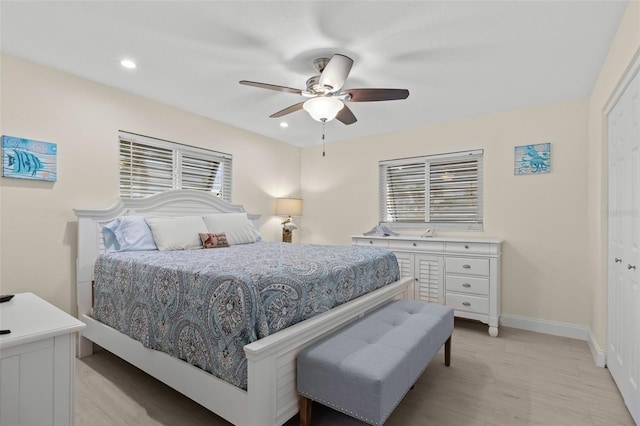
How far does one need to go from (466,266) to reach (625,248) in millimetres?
1485

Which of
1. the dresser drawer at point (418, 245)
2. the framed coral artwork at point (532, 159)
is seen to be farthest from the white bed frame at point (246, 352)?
the framed coral artwork at point (532, 159)

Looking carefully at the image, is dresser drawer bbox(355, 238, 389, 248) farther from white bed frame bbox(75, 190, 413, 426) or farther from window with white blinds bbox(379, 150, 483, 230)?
white bed frame bbox(75, 190, 413, 426)

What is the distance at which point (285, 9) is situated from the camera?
1899mm

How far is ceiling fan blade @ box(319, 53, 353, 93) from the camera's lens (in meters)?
2.09

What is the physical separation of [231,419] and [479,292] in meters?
2.78

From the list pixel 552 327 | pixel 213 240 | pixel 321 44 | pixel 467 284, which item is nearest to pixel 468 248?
pixel 467 284

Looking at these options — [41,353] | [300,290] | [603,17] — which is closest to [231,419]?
[300,290]

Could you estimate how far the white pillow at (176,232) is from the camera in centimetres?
288

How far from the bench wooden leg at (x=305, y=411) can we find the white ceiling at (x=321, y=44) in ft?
7.26

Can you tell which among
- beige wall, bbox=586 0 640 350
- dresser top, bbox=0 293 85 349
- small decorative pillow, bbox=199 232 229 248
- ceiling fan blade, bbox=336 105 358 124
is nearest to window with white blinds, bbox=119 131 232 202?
small decorative pillow, bbox=199 232 229 248

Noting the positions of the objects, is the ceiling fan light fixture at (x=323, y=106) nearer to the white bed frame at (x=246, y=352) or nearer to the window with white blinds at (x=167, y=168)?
the white bed frame at (x=246, y=352)

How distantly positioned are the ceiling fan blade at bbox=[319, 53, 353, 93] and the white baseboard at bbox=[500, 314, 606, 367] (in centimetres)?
308

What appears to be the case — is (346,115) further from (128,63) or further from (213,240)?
(128,63)

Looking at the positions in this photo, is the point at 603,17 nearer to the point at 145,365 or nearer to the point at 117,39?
the point at 117,39
